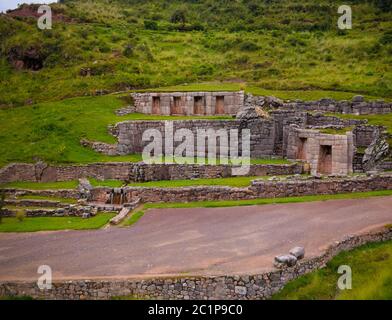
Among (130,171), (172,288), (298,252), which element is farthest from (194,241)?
(130,171)

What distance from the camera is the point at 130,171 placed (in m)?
25.2

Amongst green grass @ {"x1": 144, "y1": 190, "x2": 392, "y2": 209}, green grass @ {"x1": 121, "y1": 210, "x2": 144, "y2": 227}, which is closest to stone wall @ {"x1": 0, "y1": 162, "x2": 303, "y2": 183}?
green grass @ {"x1": 144, "y1": 190, "x2": 392, "y2": 209}

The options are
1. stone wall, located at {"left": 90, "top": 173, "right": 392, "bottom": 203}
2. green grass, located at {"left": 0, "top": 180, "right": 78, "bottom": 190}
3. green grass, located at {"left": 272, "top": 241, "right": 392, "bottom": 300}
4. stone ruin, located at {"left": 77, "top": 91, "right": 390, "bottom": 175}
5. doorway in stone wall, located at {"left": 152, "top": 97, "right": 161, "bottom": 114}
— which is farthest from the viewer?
doorway in stone wall, located at {"left": 152, "top": 97, "right": 161, "bottom": 114}

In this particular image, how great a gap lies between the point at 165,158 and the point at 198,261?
12161 millimetres

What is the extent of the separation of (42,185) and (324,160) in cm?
1242

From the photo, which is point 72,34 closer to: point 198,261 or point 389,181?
point 389,181

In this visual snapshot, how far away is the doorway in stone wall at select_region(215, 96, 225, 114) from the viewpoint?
32.7 metres

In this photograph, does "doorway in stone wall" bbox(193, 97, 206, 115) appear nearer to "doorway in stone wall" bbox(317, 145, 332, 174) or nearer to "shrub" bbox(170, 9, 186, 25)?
"doorway in stone wall" bbox(317, 145, 332, 174)

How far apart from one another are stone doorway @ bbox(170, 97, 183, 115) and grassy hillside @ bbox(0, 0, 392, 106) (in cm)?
485

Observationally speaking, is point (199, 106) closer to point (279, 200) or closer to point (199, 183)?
point (199, 183)

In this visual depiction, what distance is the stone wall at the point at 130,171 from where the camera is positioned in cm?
2452

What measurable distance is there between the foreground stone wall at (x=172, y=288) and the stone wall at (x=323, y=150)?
10.5 metres

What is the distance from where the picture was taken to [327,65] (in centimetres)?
4300

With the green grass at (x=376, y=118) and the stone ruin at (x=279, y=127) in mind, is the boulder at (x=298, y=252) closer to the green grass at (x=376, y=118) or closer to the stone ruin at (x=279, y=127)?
the stone ruin at (x=279, y=127)
